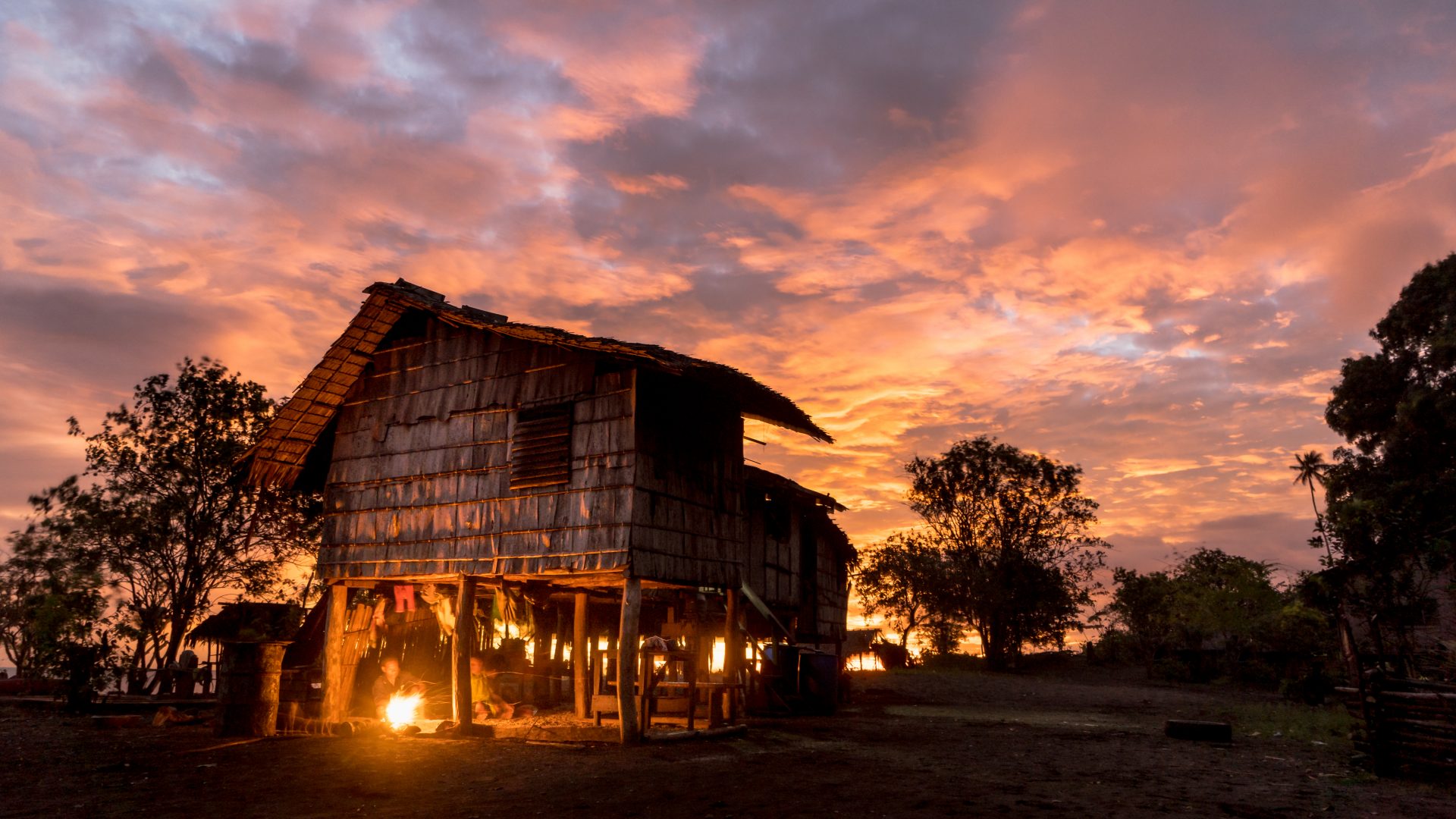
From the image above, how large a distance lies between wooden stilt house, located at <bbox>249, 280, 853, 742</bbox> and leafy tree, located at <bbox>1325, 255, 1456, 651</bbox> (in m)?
12.0

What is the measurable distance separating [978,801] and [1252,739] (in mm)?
9125

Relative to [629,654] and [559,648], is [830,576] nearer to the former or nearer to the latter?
[559,648]

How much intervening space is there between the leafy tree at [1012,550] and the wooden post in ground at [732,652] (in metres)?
23.8

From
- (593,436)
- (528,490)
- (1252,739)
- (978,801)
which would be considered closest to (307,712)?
(528,490)

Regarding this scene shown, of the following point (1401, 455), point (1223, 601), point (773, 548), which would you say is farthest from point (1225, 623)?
point (773, 548)

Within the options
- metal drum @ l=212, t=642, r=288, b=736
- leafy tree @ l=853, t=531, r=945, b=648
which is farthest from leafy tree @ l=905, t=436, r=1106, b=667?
metal drum @ l=212, t=642, r=288, b=736

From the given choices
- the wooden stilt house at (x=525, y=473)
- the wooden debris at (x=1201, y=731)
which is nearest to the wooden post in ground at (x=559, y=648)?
the wooden stilt house at (x=525, y=473)

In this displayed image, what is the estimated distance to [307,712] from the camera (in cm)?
1614

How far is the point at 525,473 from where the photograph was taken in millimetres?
15344

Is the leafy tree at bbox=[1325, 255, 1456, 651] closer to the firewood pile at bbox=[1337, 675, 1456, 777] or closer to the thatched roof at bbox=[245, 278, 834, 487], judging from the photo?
the firewood pile at bbox=[1337, 675, 1456, 777]

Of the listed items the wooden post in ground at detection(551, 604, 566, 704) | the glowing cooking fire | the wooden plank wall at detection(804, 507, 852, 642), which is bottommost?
the glowing cooking fire

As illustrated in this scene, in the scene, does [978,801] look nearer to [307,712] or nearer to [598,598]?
[598,598]

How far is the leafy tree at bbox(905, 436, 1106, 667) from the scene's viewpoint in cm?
3866

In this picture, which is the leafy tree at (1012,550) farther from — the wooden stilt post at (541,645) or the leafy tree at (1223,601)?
the wooden stilt post at (541,645)
